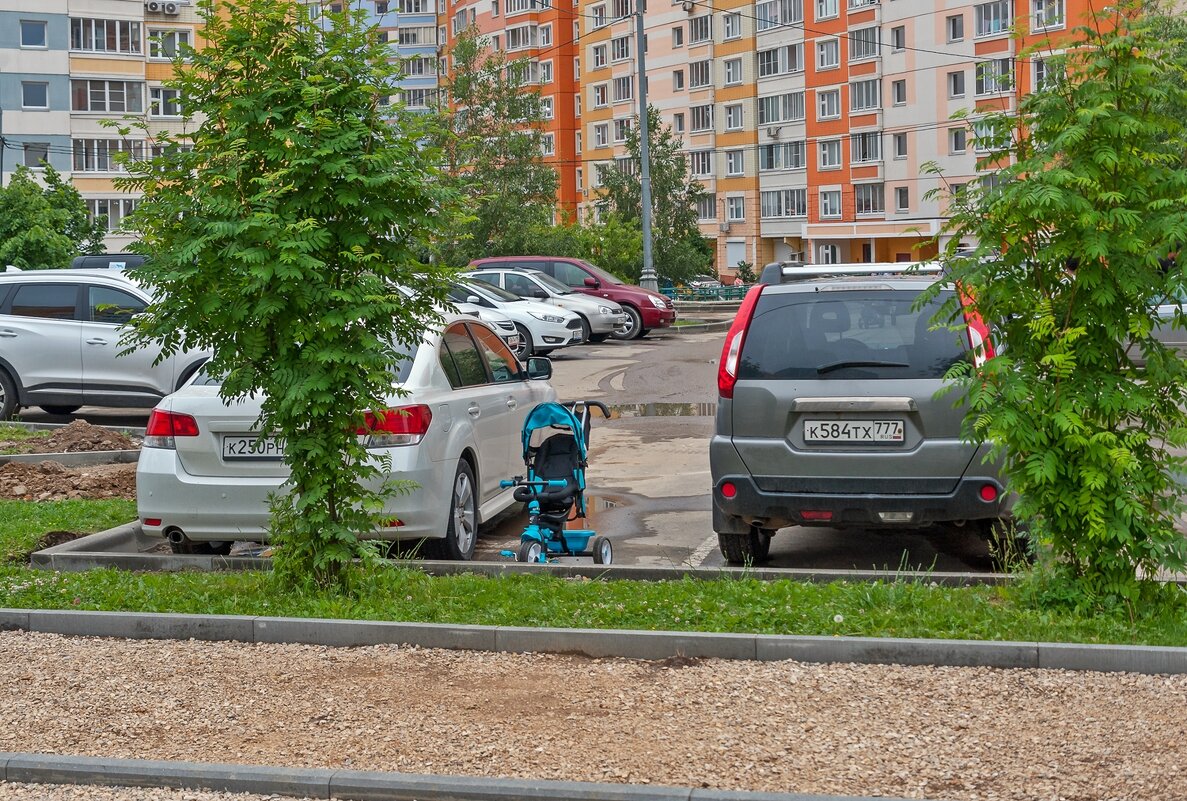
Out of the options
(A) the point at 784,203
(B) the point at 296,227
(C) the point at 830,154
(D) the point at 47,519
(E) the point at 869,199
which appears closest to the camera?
(B) the point at 296,227

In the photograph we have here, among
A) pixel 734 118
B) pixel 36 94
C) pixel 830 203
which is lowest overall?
pixel 830 203

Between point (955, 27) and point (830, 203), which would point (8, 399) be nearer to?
point (955, 27)

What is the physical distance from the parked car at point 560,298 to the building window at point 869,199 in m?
41.9

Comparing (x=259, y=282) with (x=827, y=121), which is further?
(x=827, y=121)

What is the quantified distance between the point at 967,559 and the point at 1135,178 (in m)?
3.47

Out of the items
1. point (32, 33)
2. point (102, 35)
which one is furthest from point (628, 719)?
point (102, 35)

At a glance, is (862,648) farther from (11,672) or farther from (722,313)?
(722,313)

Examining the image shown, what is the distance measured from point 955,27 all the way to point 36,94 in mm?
43368

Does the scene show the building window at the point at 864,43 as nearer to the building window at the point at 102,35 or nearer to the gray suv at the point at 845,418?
the building window at the point at 102,35

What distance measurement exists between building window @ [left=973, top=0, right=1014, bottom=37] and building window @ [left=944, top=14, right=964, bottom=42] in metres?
0.87

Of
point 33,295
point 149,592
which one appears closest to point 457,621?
point 149,592

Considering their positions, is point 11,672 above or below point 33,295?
below

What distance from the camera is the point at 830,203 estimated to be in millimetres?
74688

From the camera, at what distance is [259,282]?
7.02 meters
